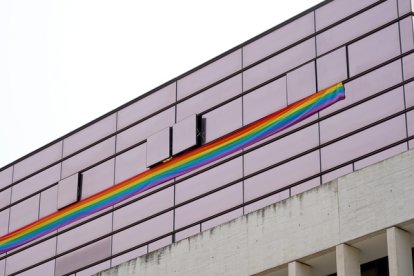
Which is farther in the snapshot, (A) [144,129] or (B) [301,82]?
(A) [144,129]

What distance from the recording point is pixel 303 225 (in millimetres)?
39938

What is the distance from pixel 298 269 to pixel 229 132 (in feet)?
34.0

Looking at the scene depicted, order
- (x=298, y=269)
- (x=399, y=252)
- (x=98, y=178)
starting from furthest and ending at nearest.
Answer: (x=98, y=178)
(x=298, y=269)
(x=399, y=252)

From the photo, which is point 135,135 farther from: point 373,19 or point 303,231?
point 303,231

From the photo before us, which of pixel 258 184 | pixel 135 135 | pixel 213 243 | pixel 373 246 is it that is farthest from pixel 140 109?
pixel 373 246

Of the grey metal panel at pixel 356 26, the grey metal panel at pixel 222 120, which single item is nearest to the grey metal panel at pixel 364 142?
the grey metal panel at pixel 356 26

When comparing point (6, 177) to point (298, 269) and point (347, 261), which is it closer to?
point (298, 269)

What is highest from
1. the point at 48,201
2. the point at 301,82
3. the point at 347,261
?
the point at 301,82

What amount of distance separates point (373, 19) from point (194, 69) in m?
8.32

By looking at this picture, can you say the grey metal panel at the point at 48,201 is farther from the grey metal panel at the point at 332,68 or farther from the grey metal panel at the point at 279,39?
the grey metal panel at the point at 332,68

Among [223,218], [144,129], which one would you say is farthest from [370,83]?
[144,129]

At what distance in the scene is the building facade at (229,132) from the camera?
44.6m

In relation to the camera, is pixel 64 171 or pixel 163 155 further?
pixel 64 171

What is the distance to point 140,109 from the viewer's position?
5381 cm
